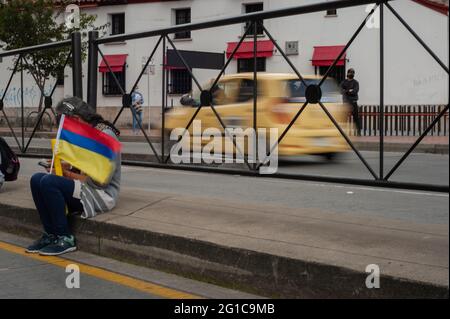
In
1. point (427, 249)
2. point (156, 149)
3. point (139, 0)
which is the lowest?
point (427, 249)

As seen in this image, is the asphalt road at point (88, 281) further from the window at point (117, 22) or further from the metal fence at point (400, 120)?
the window at point (117, 22)

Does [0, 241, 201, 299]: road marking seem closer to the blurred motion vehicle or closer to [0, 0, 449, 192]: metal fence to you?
[0, 0, 449, 192]: metal fence

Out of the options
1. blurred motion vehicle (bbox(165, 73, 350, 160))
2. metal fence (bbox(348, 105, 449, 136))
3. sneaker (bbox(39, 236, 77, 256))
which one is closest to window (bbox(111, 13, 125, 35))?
blurred motion vehicle (bbox(165, 73, 350, 160))

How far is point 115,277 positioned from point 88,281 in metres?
0.21

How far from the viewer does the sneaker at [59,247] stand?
5.81 meters

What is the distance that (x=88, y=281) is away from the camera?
5.03 metres

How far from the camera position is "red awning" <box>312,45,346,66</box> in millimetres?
5352

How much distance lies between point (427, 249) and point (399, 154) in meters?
0.82

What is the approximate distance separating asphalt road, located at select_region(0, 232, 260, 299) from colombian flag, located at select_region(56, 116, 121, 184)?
0.73m

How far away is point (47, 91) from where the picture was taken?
810 cm

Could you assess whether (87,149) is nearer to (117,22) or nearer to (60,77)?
(60,77)

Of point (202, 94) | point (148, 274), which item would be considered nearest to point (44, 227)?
point (148, 274)

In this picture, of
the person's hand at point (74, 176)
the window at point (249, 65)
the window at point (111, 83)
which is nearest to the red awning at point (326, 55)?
the window at point (249, 65)
